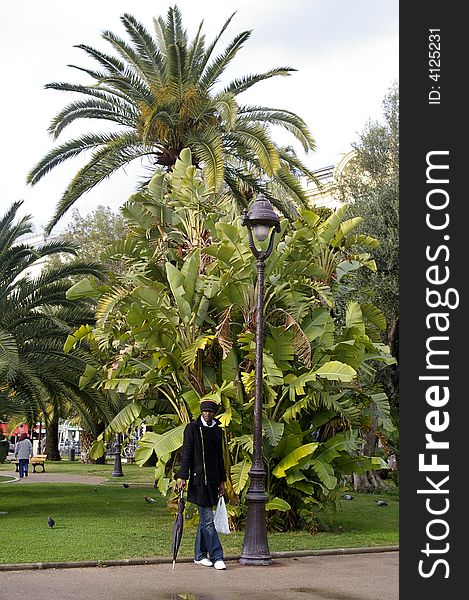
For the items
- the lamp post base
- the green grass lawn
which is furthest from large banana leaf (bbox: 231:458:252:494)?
the lamp post base

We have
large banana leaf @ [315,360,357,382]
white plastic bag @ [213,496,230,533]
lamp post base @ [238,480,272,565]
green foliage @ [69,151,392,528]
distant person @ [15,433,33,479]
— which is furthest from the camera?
distant person @ [15,433,33,479]

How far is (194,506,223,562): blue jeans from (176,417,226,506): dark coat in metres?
0.14

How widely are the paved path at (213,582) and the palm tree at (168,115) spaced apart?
35.7ft

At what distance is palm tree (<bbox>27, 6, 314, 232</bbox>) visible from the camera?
68.0 feet

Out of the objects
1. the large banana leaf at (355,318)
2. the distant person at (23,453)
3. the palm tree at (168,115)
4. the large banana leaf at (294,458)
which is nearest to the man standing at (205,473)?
the large banana leaf at (294,458)

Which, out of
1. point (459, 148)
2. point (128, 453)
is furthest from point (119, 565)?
point (128, 453)

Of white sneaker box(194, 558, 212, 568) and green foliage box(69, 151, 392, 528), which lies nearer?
white sneaker box(194, 558, 212, 568)

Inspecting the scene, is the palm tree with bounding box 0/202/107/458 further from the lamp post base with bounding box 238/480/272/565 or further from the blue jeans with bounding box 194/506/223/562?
the blue jeans with bounding box 194/506/223/562

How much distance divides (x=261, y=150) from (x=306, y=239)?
15.8 feet

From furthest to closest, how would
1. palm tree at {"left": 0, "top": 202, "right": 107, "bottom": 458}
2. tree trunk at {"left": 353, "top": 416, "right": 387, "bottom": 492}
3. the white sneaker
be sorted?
tree trunk at {"left": 353, "top": 416, "right": 387, "bottom": 492} < palm tree at {"left": 0, "top": 202, "right": 107, "bottom": 458} < the white sneaker

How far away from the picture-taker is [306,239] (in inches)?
618

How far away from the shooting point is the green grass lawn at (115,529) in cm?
1226

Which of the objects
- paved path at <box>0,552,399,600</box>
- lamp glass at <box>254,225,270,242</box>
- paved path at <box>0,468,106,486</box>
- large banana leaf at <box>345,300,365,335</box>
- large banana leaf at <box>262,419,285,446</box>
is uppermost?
lamp glass at <box>254,225,270,242</box>

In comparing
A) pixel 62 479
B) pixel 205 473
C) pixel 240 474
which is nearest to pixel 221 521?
pixel 205 473
